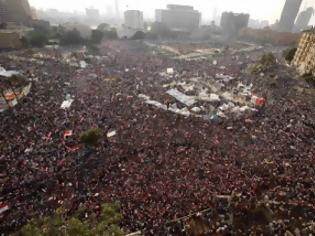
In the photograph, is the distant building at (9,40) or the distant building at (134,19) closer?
the distant building at (9,40)

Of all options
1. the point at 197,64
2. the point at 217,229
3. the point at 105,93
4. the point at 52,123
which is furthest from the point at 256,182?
the point at 197,64

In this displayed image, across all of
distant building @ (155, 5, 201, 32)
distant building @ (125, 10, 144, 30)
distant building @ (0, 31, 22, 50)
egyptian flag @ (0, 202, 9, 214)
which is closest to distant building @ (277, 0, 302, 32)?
distant building @ (155, 5, 201, 32)

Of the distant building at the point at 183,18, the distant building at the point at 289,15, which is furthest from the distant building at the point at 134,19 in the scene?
the distant building at the point at 289,15

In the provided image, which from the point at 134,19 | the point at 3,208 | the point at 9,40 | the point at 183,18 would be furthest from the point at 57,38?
the point at 183,18

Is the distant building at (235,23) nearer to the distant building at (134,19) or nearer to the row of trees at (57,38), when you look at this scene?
the distant building at (134,19)

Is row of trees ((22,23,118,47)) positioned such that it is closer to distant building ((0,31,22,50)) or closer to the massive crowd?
distant building ((0,31,22,50))

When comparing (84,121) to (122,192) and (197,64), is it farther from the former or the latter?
(197,64)
